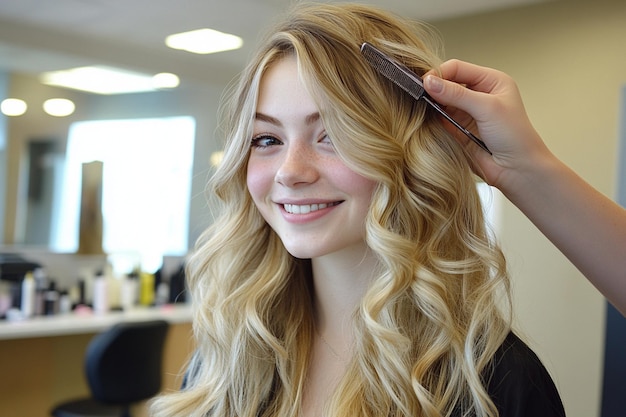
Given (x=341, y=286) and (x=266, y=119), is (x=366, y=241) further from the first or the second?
(x=266, y=119)

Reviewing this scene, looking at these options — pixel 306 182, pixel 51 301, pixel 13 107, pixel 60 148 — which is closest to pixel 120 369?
pixel 51 301

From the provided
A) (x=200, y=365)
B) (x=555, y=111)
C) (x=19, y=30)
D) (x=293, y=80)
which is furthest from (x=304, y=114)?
(x=19, y=30)

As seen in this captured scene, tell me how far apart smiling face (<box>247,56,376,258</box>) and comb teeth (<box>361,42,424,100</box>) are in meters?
0.10

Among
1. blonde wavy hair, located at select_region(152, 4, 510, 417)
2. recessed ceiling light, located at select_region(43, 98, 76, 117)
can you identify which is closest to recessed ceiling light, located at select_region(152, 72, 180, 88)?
recessed ceiling light, located at select_region(43, 98, 76, 117)

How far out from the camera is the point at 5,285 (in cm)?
281

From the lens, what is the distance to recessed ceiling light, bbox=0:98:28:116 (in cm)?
286

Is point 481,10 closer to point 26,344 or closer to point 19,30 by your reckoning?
point 19,30

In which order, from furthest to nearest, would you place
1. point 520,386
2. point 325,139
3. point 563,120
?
point 563,120 → point 325,139 → point 520,386

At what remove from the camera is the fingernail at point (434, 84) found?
902 millimetres

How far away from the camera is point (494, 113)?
889 millimetres

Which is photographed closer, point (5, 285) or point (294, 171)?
point (294, 171)

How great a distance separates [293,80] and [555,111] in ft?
4.04

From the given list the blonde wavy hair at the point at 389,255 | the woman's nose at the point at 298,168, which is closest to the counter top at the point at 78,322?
the blonde wavy hair at the point at 389,255

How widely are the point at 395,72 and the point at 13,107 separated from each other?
239 centimetres
